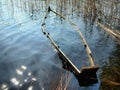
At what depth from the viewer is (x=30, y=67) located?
295 inches

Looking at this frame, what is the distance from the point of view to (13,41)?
984 centimetres

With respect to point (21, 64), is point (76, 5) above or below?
above

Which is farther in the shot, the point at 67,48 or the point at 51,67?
the point at 67,48

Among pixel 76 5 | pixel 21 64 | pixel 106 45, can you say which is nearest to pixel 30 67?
pixel 21 64

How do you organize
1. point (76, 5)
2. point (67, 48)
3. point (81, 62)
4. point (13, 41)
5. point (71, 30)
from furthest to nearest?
point (76, 5) → point (71, 30) → point (13, 41) → point (67, 48) → point (81, 62)

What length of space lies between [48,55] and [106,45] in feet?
8.88

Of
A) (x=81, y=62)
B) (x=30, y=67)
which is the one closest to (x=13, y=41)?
(x=30, y=67)

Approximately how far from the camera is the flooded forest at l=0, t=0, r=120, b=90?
6.59 metres

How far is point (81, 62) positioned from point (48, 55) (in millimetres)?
1357

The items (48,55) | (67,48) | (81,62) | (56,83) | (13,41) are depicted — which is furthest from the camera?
(13,41)

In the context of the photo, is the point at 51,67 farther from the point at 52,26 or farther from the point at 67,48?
the point at 52,26

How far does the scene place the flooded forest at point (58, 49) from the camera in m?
6.59

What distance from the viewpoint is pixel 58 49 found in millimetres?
8062

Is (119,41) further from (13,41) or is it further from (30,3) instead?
(30,3)
